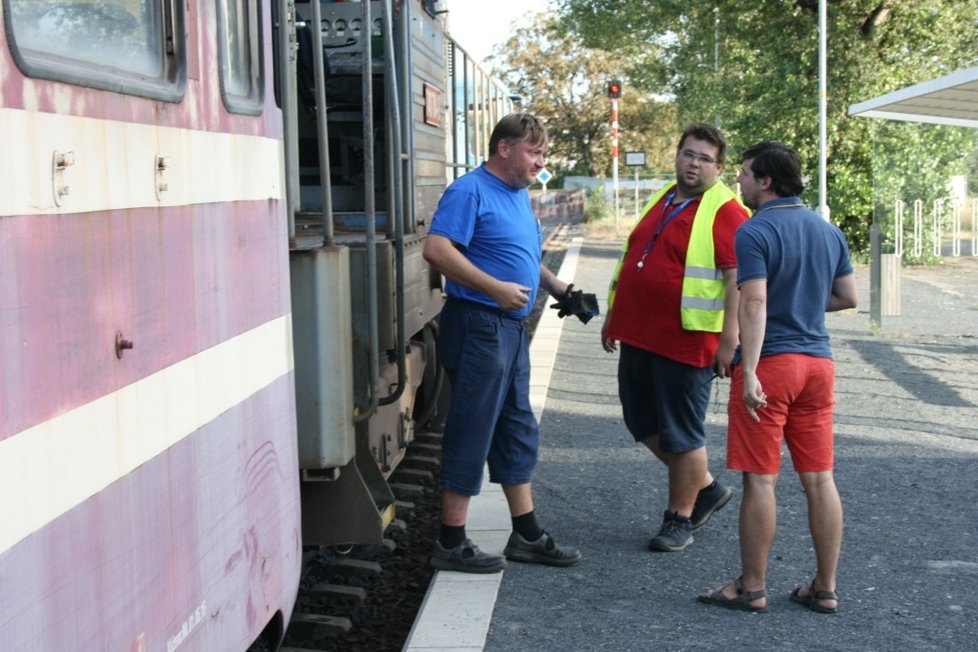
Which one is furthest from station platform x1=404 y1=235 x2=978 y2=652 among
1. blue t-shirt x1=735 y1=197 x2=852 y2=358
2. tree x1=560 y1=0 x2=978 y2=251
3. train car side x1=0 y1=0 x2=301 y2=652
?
tree x1=560 y1=0 x2=978 y2=251

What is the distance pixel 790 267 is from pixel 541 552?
1726 millimetres

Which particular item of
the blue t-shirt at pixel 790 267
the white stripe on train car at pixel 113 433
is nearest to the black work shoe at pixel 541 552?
the blue t-shirt at pixel 790 267

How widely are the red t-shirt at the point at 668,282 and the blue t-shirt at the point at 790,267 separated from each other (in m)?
0.59

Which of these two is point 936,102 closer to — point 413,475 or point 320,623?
point 413,475

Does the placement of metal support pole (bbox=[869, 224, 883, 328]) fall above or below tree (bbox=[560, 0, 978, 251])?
below

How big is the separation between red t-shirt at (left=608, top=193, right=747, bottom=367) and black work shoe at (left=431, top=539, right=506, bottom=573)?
3.71ft

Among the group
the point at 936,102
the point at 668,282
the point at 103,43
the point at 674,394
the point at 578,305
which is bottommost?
the point at 674,394

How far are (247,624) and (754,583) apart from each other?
7.78 ft

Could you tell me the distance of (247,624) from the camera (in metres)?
3.61

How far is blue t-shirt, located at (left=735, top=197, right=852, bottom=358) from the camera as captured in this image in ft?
16.6

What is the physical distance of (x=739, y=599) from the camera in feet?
17.4

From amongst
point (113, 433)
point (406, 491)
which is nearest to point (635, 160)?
point (406, 491)

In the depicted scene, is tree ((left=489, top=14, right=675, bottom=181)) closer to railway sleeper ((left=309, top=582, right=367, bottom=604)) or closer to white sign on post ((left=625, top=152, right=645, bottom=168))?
white sign on post ((left=625, top=152, right=645, bottom=168))

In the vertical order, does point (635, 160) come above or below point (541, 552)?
above
